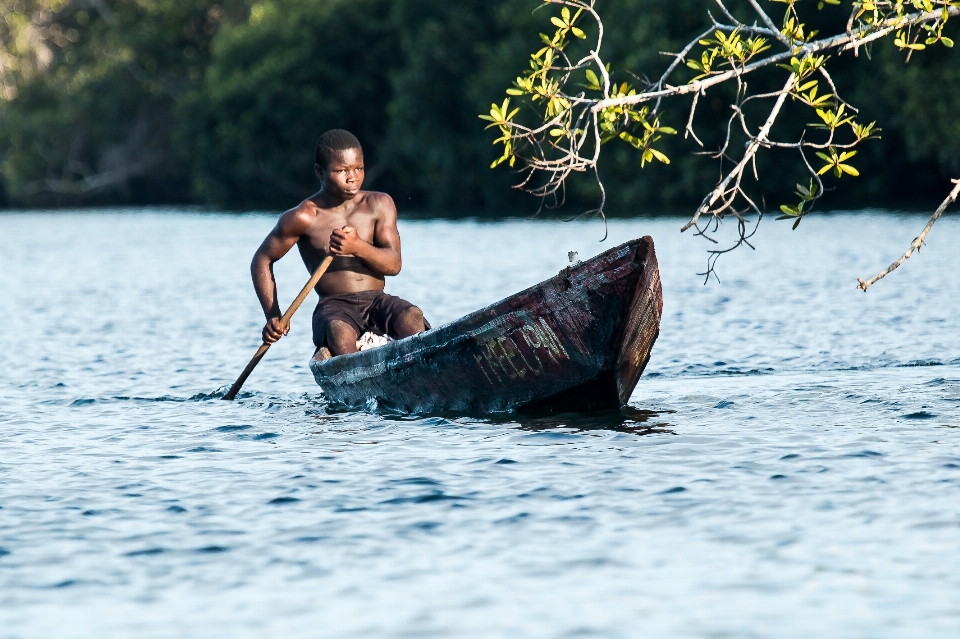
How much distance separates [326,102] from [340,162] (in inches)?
1608

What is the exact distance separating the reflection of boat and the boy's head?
111 cm

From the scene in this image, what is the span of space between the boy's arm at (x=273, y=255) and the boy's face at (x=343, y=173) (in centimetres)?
29

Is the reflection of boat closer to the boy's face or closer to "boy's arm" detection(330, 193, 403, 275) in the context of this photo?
"boy's arm" detection(330, 193, 403, 275)

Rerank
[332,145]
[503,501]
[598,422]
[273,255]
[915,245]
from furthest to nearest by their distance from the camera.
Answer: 1. [273,255]
2. [332,145]
3. [598,422]
4. [915,245]
5. [503,501]

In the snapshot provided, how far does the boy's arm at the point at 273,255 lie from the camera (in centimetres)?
952

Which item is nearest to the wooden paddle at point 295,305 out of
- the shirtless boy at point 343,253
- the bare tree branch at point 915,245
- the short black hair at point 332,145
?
the shirtless boy at point 343,253

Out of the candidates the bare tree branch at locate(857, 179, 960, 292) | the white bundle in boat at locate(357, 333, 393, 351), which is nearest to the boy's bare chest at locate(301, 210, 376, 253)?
the white bundle in boat at locate(357, 333, 393, 351)

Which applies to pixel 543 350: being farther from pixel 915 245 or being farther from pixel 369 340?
pixel 915 245

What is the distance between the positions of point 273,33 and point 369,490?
152 ft

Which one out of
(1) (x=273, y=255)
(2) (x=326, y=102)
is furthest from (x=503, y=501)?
(2) (x=326, y=102)

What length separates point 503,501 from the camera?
21.8 feet

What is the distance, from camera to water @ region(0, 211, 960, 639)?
16.6 ft

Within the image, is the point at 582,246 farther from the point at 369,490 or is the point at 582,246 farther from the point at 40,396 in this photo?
the point at 369,490

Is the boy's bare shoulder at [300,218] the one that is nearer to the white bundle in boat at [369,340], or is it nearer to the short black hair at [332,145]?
the short black hair at [332,145]
